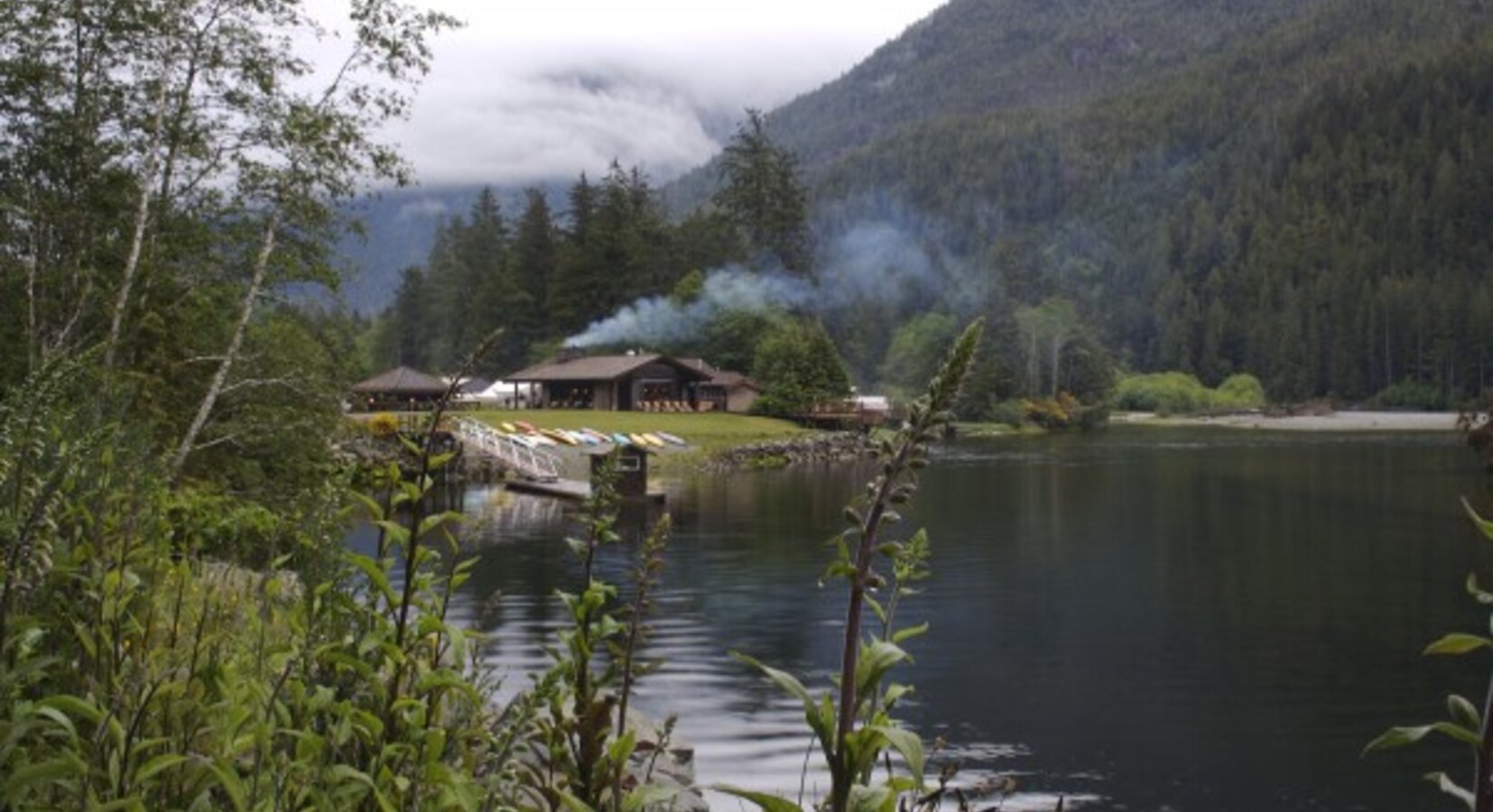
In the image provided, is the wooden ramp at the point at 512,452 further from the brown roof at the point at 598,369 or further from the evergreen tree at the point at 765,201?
the evergreen tree at the point at 765,201

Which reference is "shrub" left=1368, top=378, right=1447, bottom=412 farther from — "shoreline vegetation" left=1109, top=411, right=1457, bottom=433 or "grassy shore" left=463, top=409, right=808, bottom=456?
"grassy shore" left=463, top=409, right=808, bottom=456

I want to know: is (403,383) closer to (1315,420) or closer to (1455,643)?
(1455,643)

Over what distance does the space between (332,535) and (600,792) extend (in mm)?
1006

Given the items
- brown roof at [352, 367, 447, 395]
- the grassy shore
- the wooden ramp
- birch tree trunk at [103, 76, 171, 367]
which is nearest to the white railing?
the wooden ramp

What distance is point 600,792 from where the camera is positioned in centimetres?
326

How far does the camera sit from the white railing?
194ft

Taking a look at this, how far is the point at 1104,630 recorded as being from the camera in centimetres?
2541

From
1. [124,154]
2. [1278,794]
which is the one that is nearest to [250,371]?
[124,154]

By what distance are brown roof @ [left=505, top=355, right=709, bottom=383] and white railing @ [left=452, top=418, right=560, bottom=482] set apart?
2738cm

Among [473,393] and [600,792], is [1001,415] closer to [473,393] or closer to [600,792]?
[473,393]

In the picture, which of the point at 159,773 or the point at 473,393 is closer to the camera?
the point at 159,773

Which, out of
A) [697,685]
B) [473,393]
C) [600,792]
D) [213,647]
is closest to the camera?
[600,792]

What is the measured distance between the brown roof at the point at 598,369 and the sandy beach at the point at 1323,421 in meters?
56.8

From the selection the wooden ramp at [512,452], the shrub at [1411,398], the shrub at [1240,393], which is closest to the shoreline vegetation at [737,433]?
the wooden ramp at [512,452]
